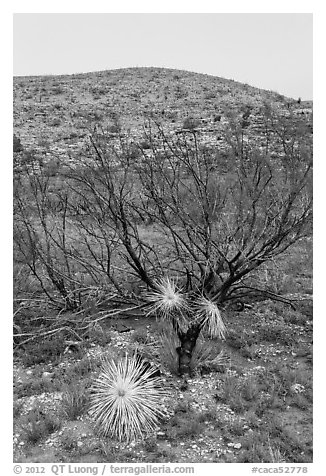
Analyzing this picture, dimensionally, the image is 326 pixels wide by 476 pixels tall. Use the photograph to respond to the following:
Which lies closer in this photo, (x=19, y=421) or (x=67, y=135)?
(x=19, y=421)

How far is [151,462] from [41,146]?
45.0 ft

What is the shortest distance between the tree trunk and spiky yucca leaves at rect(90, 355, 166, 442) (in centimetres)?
53

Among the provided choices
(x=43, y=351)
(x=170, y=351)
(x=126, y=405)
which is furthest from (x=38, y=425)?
(x=170, y=351)

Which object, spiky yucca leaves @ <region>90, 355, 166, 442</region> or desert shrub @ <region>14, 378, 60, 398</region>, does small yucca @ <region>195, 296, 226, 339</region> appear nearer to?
spiky yucca leaves @ <region>90, 355, 166, 442</region>

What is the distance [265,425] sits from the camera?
3.66 m

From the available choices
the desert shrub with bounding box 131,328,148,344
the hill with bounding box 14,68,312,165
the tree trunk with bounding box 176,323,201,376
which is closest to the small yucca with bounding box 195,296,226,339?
the tree trunk with bounding box 176,323,201,376

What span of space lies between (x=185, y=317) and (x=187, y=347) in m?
0.31

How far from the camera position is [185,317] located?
4.50 meters

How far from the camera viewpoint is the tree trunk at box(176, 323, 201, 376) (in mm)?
4359

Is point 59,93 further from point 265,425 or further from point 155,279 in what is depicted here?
point 265,425

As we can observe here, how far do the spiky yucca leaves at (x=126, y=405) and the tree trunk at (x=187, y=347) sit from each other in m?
0.53

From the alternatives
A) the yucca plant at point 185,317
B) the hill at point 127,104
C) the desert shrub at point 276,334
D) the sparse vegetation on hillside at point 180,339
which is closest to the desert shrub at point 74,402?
the sparse vegetation on hillside at point 180,339
